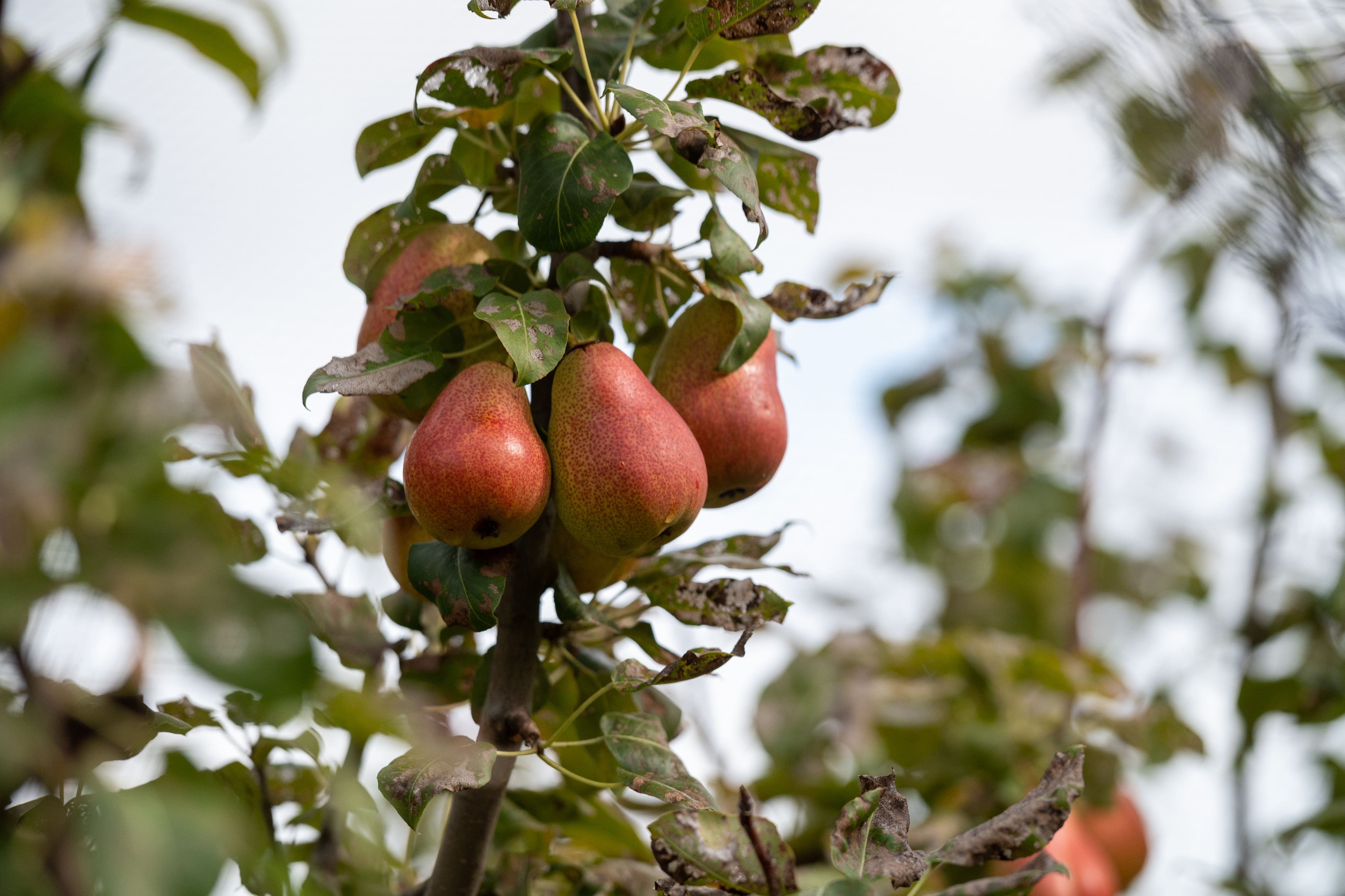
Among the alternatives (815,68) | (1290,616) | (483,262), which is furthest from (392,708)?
(1290,616)

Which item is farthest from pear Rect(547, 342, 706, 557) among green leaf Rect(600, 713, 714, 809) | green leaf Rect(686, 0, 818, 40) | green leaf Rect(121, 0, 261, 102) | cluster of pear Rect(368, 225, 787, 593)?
green leaf Rect(121, 0, 261, 102)

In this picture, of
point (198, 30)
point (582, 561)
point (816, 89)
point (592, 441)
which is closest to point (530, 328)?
point (592, 441)

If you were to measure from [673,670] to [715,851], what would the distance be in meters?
0.10

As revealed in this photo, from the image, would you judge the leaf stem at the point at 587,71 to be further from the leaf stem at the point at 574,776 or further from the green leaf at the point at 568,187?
the leaf stem at the point at 574,776

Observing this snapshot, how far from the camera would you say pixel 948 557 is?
271 cm

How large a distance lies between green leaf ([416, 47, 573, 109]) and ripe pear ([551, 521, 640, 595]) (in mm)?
283

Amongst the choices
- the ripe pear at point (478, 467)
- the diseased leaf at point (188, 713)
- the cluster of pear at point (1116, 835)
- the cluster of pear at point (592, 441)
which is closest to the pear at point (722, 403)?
the cluster of pear at point (592, 441)

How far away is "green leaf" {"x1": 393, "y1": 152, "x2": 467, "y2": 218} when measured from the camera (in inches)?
29.9

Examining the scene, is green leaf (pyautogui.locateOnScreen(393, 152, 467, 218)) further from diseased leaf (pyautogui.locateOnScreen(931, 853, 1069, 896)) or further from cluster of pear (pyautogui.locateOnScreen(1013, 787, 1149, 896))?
cluster of pear (pyautogui.locateOnScreen(1013, 787, 1149, 896))

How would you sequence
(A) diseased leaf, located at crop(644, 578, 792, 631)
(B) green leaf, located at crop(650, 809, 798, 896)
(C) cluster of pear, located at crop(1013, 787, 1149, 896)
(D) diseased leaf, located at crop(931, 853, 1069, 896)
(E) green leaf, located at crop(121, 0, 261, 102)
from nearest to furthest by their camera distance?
(D) diseased leaf, located at crop(931, 853, 1069, 896)
(B) green leaf, located at crop(650, 809, 798, 896)
(A) diseased leaf, located at crop(644, 578, 792, 631)
(E) green leaf, located at crop(121, 0, 261, 102)
(C) cluster of pear, located at crop(1013, 787, 1149, 896)

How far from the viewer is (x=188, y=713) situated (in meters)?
0.72

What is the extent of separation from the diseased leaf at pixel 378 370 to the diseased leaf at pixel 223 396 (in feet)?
0.47

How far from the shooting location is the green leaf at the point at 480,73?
658 millimetres

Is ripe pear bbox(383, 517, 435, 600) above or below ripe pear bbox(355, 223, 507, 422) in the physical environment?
below
